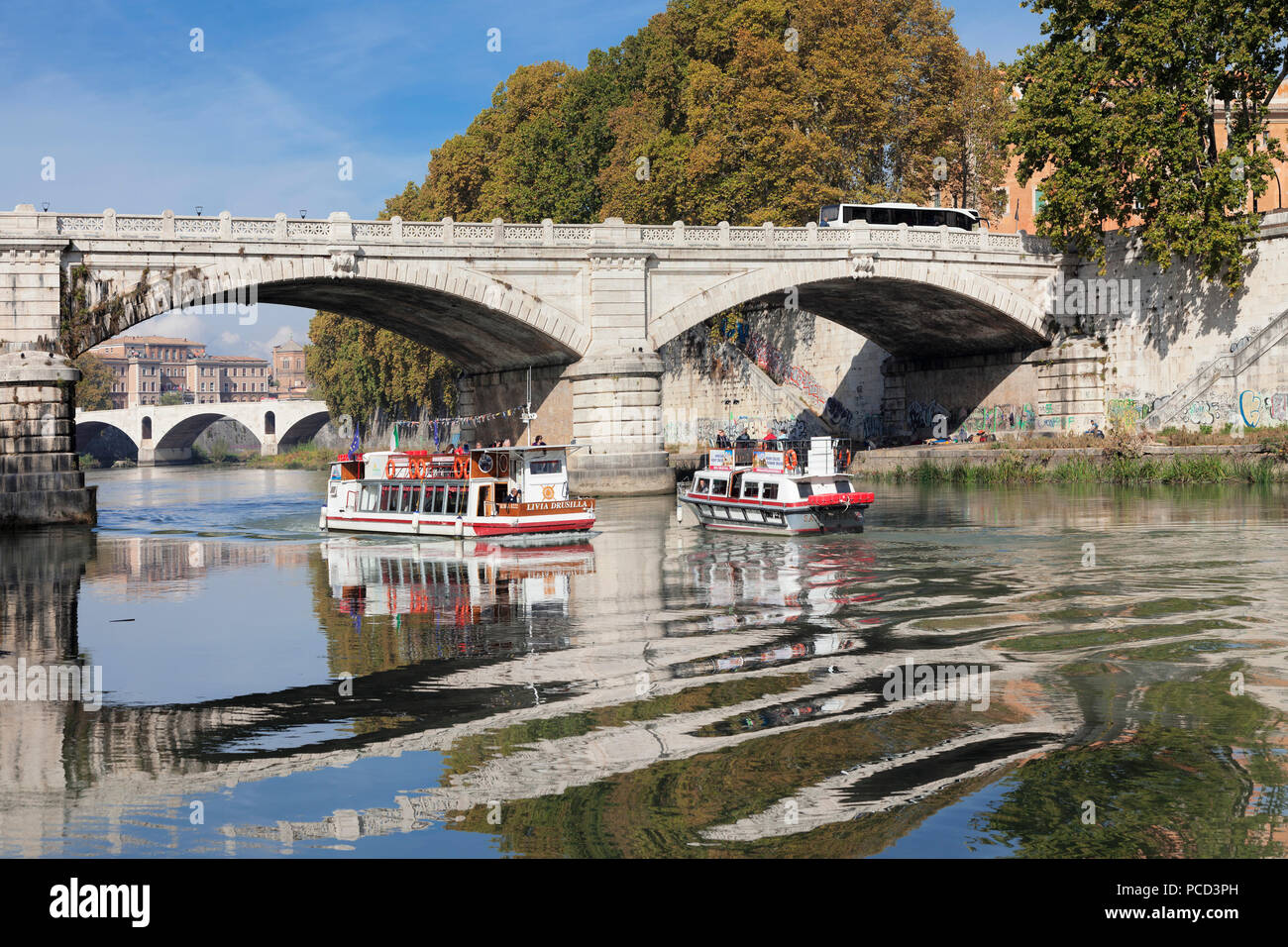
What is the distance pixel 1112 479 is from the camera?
46.4 metres

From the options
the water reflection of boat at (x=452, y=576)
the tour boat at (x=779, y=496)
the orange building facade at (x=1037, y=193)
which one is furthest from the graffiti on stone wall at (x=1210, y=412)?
the water reflection of boat at (x=452, y=576)

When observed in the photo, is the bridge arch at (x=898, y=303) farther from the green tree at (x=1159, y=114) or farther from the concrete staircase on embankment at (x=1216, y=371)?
the concrete staircase on embankment at (x=1216, y=371)

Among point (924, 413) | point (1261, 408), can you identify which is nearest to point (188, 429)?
point (924, 413)

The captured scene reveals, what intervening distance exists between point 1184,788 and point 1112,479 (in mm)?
38051

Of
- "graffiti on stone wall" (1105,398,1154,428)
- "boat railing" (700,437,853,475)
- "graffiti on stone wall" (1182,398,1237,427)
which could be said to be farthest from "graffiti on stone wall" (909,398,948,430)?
"graffiti on stone wall" (1182,398,1237,427)

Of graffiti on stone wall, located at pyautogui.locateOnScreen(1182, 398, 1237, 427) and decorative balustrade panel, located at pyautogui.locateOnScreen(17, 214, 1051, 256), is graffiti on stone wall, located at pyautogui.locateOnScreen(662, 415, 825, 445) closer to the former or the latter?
decorative balustrade panel, located at pyautogui.locateOnScreen(17, 214, 1051, 256)

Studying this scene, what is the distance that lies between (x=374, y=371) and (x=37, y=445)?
62695 mm

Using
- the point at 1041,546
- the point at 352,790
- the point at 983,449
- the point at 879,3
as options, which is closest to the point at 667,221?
the point at 879,3

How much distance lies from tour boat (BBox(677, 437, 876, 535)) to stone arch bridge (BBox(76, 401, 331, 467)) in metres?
105

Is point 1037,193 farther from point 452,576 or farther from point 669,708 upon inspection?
point 669,708

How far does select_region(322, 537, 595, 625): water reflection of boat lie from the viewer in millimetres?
22234

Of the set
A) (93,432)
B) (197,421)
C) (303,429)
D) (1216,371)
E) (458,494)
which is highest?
(197,421)

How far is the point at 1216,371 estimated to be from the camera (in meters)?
49.8
